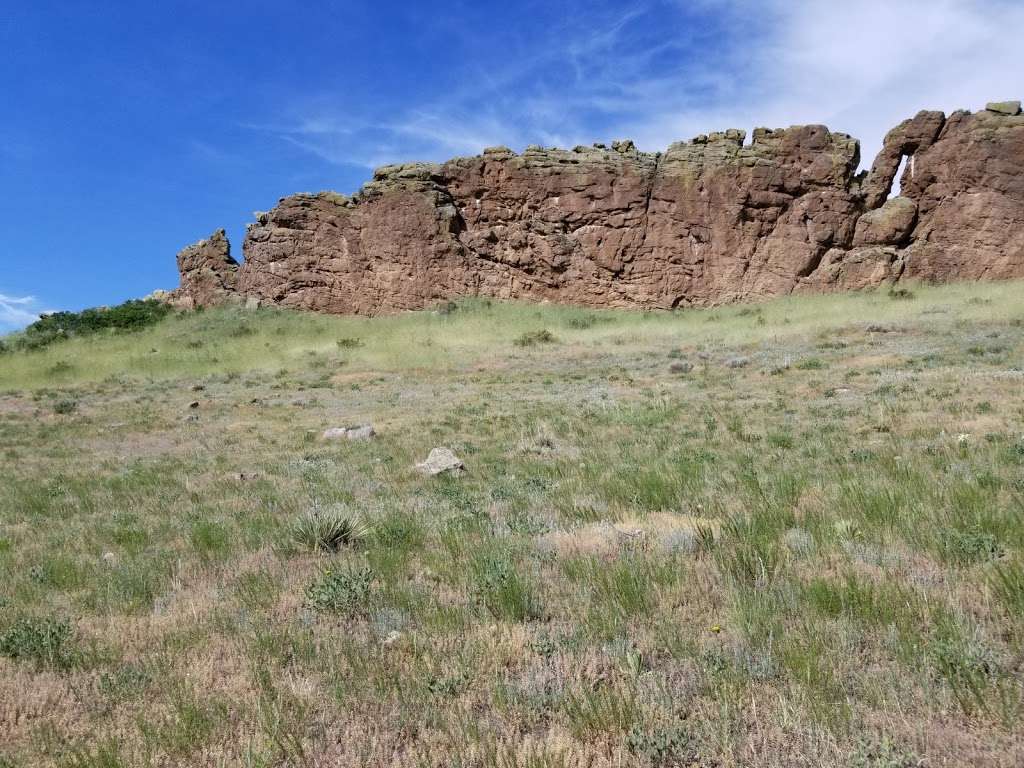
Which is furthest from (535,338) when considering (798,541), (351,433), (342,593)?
(342,593)

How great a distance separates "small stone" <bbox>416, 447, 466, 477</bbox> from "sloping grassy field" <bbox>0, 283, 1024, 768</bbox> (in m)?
0.31

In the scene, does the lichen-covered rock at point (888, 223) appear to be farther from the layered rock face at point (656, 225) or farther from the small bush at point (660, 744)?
the small bush at point (660, 744)

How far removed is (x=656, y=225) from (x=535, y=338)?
42.7 ft

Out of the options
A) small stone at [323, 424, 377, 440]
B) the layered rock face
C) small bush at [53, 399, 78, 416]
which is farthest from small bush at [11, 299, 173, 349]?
small stone at [323, 424, 377, 440]

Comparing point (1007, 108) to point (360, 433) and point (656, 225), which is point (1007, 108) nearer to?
point (656, 225)

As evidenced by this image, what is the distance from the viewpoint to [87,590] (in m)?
4.86

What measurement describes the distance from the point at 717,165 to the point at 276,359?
93.2 feet

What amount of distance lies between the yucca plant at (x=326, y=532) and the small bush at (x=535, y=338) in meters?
25.7

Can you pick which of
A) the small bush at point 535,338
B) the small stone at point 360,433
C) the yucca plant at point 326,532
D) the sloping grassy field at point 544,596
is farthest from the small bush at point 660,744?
the small bush at point 535,338

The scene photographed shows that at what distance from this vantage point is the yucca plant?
5672 millimetres

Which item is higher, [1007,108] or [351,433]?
[1007,108]

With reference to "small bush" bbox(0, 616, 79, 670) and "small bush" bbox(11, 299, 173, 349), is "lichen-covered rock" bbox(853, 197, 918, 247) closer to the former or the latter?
"small bush" bbox(0, 616, 79, 670)

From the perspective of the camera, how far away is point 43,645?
145 inches

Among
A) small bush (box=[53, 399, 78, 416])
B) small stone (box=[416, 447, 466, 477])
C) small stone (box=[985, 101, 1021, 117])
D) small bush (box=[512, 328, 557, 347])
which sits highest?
small stone (box=[985, 101, 1021, 117])
